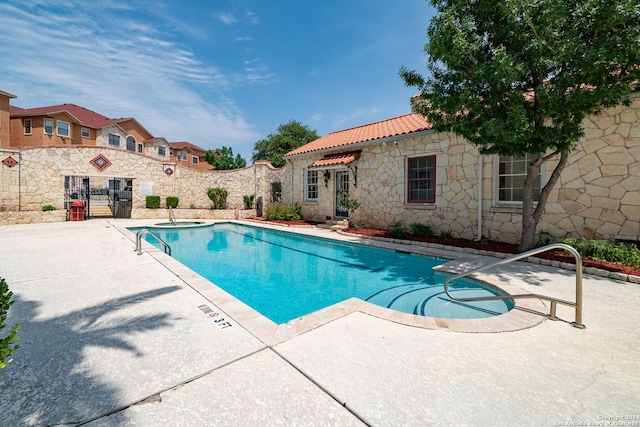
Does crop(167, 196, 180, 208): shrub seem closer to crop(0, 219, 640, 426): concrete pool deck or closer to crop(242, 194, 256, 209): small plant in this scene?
crop(242, 194, 256, 209): small plant

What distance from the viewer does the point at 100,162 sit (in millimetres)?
17312

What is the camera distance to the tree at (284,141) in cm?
3834

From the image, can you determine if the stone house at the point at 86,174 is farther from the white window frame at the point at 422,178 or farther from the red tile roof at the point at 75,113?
the white window frame at the point at 422,178

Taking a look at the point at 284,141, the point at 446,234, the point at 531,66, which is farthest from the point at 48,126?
the point at 531,66

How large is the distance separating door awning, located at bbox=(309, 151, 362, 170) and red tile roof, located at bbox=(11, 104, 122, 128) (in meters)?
29.2

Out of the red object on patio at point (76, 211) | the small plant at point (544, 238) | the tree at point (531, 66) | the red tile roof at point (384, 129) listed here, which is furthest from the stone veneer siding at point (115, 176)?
the small plant at point (544, 238)

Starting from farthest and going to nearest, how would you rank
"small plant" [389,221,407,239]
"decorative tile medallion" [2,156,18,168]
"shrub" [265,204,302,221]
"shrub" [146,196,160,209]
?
"shrub" [146,196,160,209]
"shrub" [265,204,302,221]
"decorative tile medallion" [2,156,18,168]
"small plant" [389,221,407,239]

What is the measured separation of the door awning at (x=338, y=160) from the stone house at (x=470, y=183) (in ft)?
0.18

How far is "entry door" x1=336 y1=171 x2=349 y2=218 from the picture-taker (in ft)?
47.7

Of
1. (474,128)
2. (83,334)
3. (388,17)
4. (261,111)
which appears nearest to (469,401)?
(83,334)

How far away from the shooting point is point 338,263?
27.2ft

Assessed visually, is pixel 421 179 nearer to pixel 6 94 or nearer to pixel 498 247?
pixel 498 247

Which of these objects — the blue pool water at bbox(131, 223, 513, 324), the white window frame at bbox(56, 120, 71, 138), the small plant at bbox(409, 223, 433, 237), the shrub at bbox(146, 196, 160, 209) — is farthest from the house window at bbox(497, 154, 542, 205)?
the white window frame at bbox(56, 120, 71, 138)

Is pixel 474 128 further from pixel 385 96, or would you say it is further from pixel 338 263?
pixel 385 96
